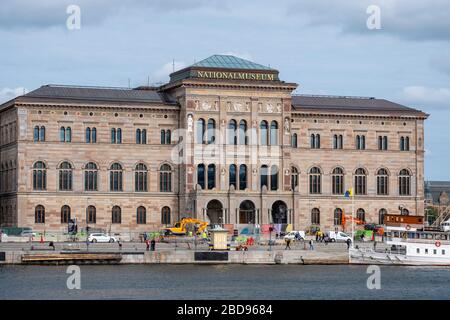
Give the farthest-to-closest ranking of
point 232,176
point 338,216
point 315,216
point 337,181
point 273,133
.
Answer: point 338,216 → point 337,181 → point 315,216 → point 273,133 → point 232,176

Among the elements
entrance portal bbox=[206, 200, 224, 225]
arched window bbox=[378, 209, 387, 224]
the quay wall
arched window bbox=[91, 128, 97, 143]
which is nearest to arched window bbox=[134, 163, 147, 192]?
arched window bbox=[91, 128, 97, 143]

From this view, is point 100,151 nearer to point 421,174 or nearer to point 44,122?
point 44,122

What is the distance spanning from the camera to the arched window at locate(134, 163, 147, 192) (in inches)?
5285

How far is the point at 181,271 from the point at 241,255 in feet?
31.3

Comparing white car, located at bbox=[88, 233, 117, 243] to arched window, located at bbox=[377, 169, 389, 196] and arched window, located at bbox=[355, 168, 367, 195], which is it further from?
arched window, located at bbox=[377, 169, 389, 196]

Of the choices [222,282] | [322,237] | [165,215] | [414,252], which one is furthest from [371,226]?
[222,282]

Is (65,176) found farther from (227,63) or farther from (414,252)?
(414,252)

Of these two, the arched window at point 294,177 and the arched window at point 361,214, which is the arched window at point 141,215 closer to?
the arched window at point 294,177

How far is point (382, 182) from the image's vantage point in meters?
143

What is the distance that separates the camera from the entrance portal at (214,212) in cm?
13562

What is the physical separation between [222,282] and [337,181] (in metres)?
53.7

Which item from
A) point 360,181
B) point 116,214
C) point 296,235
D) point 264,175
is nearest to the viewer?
point 296,235

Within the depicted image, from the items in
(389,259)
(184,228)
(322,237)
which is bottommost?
(389,259)
